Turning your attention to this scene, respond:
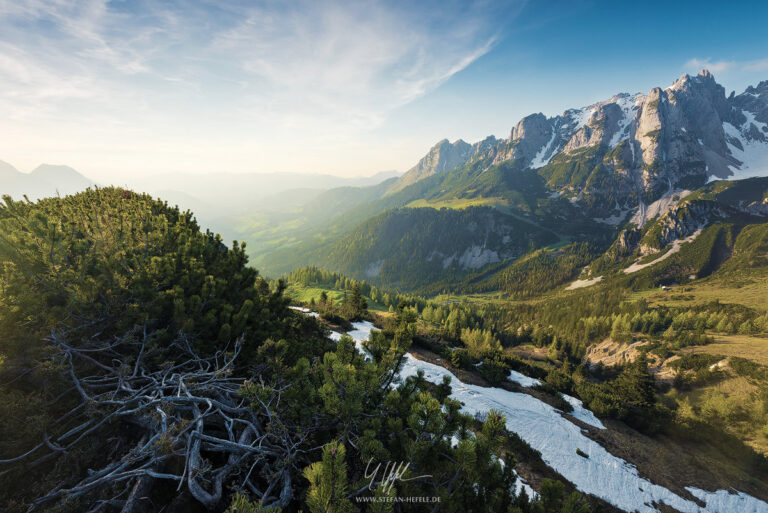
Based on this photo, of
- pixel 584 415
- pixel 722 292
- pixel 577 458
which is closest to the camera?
pixel 577 458

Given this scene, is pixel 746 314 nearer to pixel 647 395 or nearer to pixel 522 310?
pixel 522 310

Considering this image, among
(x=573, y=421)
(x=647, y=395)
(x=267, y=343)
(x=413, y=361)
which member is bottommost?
(x=647, y=395)

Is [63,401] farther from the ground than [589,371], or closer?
farther from the ground

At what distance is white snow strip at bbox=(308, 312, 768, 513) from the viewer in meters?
18.2

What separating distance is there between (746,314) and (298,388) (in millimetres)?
195011

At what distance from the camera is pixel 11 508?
181 inches

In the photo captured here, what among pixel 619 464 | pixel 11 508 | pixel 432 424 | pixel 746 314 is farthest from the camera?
pixel 746 314

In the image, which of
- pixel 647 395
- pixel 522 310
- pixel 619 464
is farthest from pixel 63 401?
pixel 522 310

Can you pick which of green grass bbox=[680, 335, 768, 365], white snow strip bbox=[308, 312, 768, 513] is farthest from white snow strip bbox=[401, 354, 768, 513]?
green grass bbox=[680, 335, 768, 365]

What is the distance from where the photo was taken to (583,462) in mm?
20219

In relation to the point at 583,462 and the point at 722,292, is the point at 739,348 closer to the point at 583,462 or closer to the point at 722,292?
the point at 722,292
